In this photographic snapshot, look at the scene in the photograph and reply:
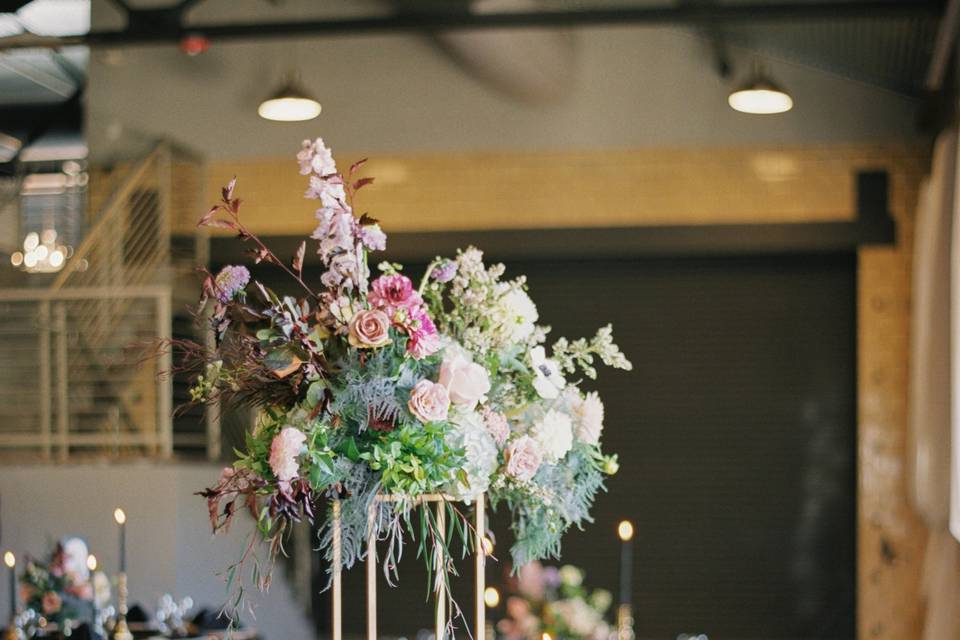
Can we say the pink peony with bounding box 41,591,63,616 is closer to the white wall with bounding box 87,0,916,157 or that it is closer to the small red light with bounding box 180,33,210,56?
the small red light with bounding box 180,33,210,56

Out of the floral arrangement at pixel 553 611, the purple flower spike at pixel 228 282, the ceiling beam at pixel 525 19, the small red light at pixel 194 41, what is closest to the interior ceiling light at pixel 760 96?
the ceiling beam at pixel 525 19

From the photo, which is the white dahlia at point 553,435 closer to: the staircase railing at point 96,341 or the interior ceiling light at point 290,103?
the interior ceiling light at point 290,103

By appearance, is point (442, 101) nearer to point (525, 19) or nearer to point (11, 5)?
point (525, 19)

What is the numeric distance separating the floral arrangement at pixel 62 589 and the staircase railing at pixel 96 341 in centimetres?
283

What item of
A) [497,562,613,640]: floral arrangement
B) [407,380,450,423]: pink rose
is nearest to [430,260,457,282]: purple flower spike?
[407,380,450,423]: pink rose

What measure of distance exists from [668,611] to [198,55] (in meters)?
4.82

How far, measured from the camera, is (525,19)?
7383mm

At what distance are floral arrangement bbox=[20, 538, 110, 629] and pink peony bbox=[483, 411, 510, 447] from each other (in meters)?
2.64

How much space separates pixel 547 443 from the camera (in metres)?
2.66

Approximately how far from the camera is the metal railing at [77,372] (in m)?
7.83

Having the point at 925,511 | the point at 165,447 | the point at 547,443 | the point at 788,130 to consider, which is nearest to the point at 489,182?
the point at 788,130

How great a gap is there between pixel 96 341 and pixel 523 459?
5.89m

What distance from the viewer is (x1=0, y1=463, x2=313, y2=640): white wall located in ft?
24.3

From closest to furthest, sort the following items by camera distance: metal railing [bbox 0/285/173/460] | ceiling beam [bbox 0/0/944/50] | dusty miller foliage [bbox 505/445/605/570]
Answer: dusty miller foliage [bbox 505/445/605/570] → ceiling beam [bbox 0/0/944/50] → metal railing [bbox 0/285/173/460]
